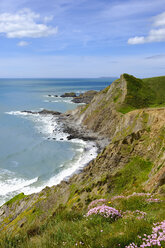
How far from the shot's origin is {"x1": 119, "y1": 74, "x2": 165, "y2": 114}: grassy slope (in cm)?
5094

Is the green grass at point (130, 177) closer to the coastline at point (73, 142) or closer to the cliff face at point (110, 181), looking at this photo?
the cliff face at point (110, 181)

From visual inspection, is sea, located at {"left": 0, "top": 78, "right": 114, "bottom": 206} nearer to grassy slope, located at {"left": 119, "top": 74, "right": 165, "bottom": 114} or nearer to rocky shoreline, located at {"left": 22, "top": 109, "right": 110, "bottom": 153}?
rocky shoreline, located at {"left": 22, "top": 109, "right": 110, "bottom": 153}

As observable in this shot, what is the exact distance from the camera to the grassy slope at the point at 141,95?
50938 millimetres

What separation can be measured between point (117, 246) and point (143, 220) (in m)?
1.51

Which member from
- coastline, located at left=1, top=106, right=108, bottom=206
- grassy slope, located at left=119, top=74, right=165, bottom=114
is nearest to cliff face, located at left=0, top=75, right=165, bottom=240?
coastline, located at left=1, top=106, right=108, bottom=206

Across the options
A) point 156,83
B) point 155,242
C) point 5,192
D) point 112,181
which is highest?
point 156,83

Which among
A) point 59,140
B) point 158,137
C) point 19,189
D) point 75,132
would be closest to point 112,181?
point 158,137

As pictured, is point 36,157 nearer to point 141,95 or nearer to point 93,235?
point 141,95

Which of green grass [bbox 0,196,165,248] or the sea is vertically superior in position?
green grass [bbox 0,196,165,248]

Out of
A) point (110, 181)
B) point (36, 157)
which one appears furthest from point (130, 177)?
point (36, 157)

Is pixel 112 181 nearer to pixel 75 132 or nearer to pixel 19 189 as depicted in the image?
pixel 19 189

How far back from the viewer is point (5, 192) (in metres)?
27.0

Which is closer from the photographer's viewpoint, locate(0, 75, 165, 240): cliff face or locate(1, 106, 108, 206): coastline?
locate(0, 75, 165, 240): cliff face

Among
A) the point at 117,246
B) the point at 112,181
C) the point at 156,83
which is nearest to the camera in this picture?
the point at 117,246
